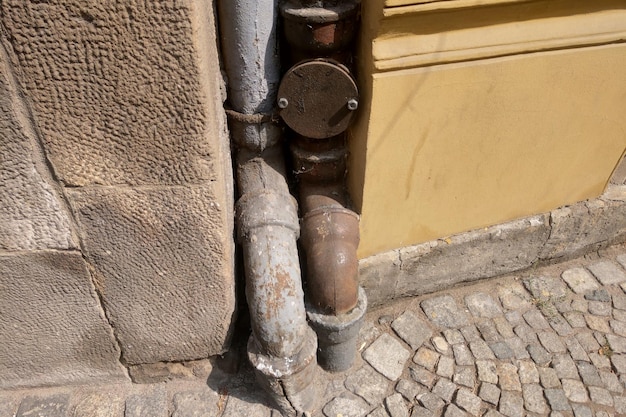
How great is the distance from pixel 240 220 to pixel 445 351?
5.17 feet

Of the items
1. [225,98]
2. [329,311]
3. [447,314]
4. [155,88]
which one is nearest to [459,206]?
[447,314]

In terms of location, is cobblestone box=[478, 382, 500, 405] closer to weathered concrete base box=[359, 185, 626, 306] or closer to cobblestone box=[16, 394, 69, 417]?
weathered concrete base box=[359, 185, 626, 306]

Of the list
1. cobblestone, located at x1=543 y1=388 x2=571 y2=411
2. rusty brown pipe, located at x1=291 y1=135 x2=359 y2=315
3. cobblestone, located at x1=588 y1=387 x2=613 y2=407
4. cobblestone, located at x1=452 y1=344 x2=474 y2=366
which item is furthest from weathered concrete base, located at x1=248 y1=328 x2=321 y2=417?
cobblestone, located at x1=588 y1=387 x2=613 y2=407

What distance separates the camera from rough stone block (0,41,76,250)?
76.1 inches

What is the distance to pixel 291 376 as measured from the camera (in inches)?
101

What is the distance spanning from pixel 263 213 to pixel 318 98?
2.17 ft

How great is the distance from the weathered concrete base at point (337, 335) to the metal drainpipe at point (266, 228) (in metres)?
0.09

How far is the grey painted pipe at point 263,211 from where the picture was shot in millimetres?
2434

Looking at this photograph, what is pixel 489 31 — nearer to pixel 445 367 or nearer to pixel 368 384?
pixel 445 367

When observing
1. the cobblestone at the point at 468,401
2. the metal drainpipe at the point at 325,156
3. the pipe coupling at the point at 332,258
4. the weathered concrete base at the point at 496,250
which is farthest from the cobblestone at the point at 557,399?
the pipe coupling at the point at 332,258

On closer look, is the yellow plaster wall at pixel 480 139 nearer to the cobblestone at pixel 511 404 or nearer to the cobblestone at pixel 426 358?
the cobblestone at pixel 426 358

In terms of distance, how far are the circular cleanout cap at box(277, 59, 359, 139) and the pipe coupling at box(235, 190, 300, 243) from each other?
0.39 meters

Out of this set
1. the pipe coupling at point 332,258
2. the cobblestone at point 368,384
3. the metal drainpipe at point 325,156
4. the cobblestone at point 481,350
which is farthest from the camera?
the cobblestone at point 481,350

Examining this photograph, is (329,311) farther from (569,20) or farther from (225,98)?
(569,20)
